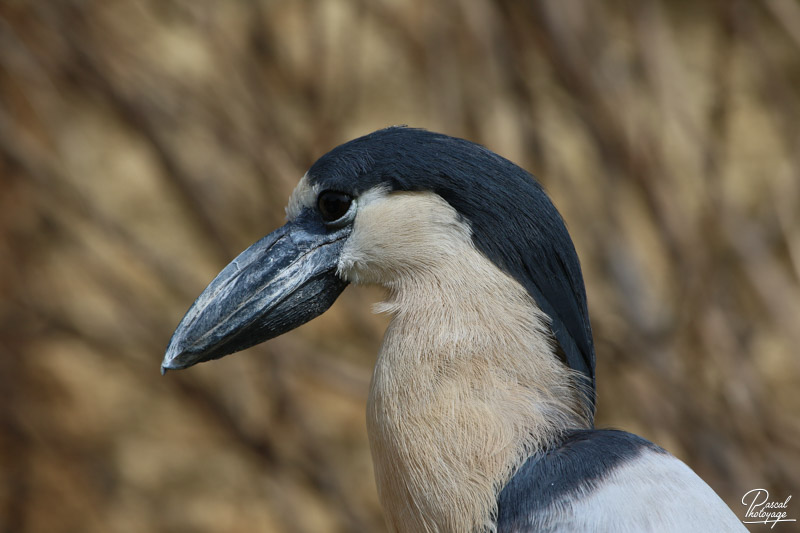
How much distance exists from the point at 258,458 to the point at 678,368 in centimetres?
175

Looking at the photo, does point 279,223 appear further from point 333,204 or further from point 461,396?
point 461,396

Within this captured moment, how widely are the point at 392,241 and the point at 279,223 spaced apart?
1957 mm

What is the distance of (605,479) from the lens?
3.59ft

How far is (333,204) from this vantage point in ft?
4.37

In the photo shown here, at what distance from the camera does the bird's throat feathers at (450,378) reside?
115cm

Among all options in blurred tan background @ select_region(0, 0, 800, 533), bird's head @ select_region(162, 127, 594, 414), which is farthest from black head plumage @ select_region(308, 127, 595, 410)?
blurred tan background @ select_region(0, 0, 800, 533)

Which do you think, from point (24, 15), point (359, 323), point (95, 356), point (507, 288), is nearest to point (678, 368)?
point (359, 323)

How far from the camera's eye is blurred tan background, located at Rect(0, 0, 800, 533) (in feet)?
10.0
